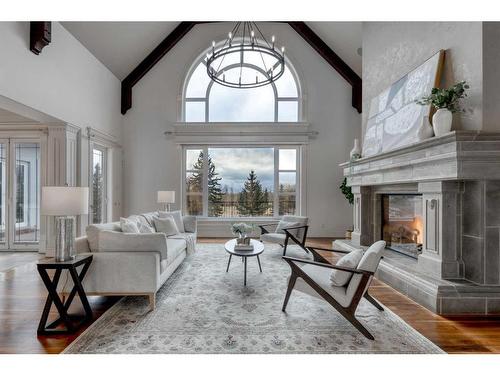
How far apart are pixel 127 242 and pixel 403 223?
3.95 m

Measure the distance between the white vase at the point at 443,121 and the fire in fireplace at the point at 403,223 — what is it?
1.18m

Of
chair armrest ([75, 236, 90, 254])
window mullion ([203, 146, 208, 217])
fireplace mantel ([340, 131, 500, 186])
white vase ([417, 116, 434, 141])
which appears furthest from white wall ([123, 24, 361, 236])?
chair armrest ([75, 236, 90, 254])

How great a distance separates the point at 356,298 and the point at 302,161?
16.5 ft

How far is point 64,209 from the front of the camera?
2492 millimetres

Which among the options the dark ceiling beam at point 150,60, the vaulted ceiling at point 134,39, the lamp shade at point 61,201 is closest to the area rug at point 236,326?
the lamp shade at point 61,201

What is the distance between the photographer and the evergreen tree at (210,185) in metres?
7.27

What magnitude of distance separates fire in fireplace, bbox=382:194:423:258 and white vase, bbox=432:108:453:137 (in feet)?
3.87

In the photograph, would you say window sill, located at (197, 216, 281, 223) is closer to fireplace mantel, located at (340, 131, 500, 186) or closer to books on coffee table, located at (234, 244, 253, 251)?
books on coffee table, located at (234, 244, 253, 251)

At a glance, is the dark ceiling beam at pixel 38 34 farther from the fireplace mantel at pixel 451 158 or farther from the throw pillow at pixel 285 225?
the fireplace mantel at pixel 451 158

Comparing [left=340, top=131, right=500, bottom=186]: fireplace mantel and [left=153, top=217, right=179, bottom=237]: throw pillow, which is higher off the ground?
[left=340, top=131, right=500, bottom=186]: fireplace mantel

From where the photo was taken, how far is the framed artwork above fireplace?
136 inches

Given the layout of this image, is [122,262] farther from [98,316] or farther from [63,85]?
[63,85]

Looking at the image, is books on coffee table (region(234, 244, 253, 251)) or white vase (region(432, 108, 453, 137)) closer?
white vase (region(432, 108, 453, 137))

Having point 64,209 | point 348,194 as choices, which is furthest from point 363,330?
point 348,194
